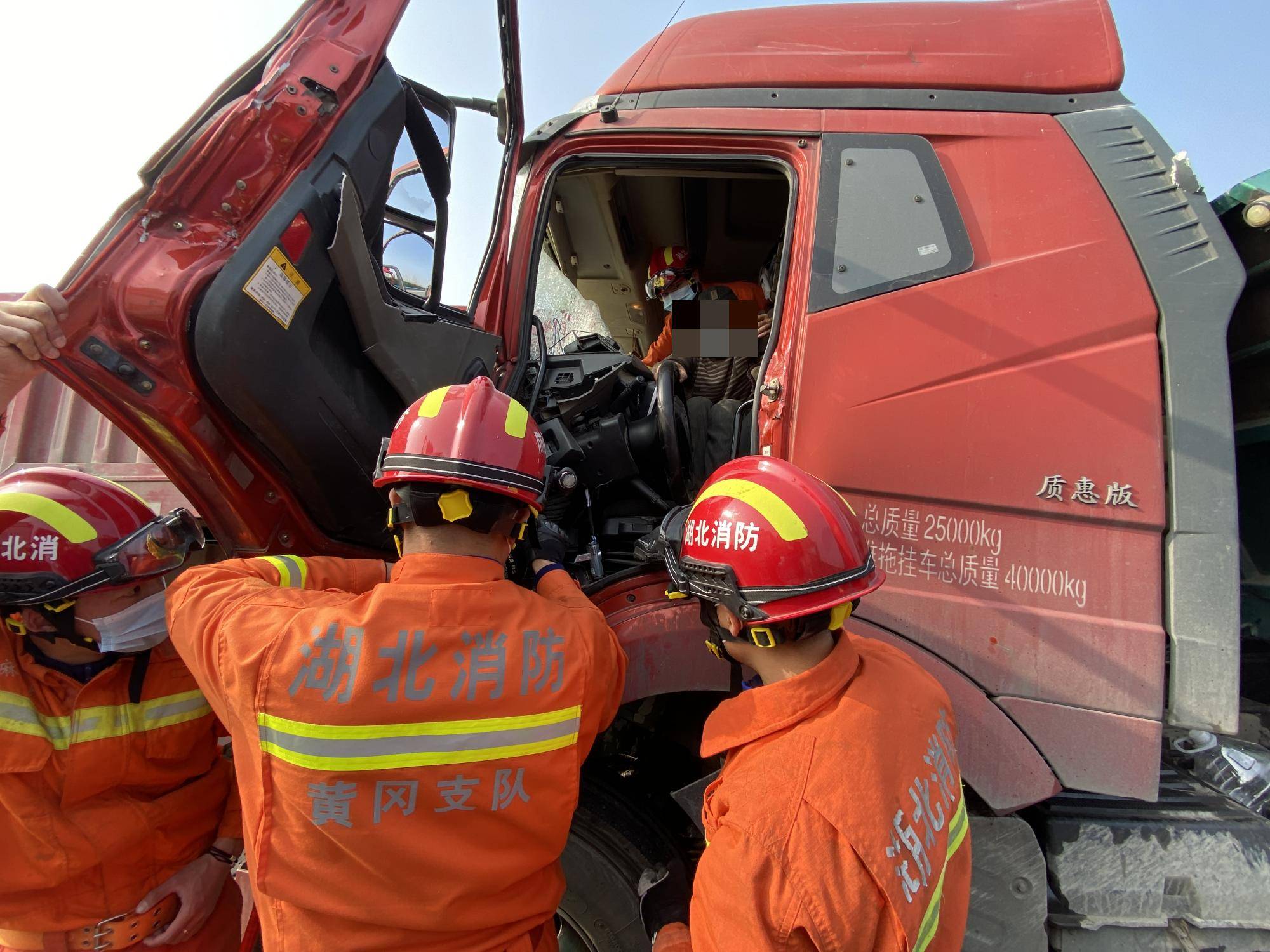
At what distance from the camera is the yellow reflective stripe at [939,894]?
1021mm

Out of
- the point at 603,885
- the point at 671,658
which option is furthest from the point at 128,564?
the point at 603,885

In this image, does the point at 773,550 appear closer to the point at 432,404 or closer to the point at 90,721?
the point at 432,404

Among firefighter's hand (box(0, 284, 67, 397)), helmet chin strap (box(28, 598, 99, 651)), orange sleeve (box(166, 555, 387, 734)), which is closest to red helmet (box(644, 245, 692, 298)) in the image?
orange sleeve (box(166, 555, 387, 734))

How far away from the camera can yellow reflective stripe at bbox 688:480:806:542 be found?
1.22m

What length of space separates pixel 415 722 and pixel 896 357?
145 centimetres

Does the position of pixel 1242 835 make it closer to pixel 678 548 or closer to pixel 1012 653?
pixel 1012 653

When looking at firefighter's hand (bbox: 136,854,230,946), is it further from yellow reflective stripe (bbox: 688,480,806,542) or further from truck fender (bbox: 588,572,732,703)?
yellow reflective stripe (bbox: 688,480,806,542)

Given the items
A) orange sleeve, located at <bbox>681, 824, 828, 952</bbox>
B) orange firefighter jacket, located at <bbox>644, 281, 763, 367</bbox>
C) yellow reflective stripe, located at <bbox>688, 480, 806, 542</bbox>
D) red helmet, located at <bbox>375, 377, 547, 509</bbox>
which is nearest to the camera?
orange sleeve, located at <bbox>681, 824, 828, 952</bbox>

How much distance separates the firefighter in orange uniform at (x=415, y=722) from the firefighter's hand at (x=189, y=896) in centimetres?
54

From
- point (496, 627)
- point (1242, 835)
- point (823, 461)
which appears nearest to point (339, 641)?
point (496, 627)

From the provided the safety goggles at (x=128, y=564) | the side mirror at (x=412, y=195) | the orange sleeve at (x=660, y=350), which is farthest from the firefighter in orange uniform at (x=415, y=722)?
the orange sleeve at (x=660, y=350)

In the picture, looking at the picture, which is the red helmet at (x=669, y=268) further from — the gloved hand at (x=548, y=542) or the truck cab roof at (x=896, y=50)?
the gloved hand at (x=548, y=542)

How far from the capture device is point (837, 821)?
0.97 metres

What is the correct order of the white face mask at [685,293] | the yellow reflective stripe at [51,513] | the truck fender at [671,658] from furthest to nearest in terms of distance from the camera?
the white face mask at [685,293]
the truck fender at [671,658]
the yellow reflective stripe at [51,513]
